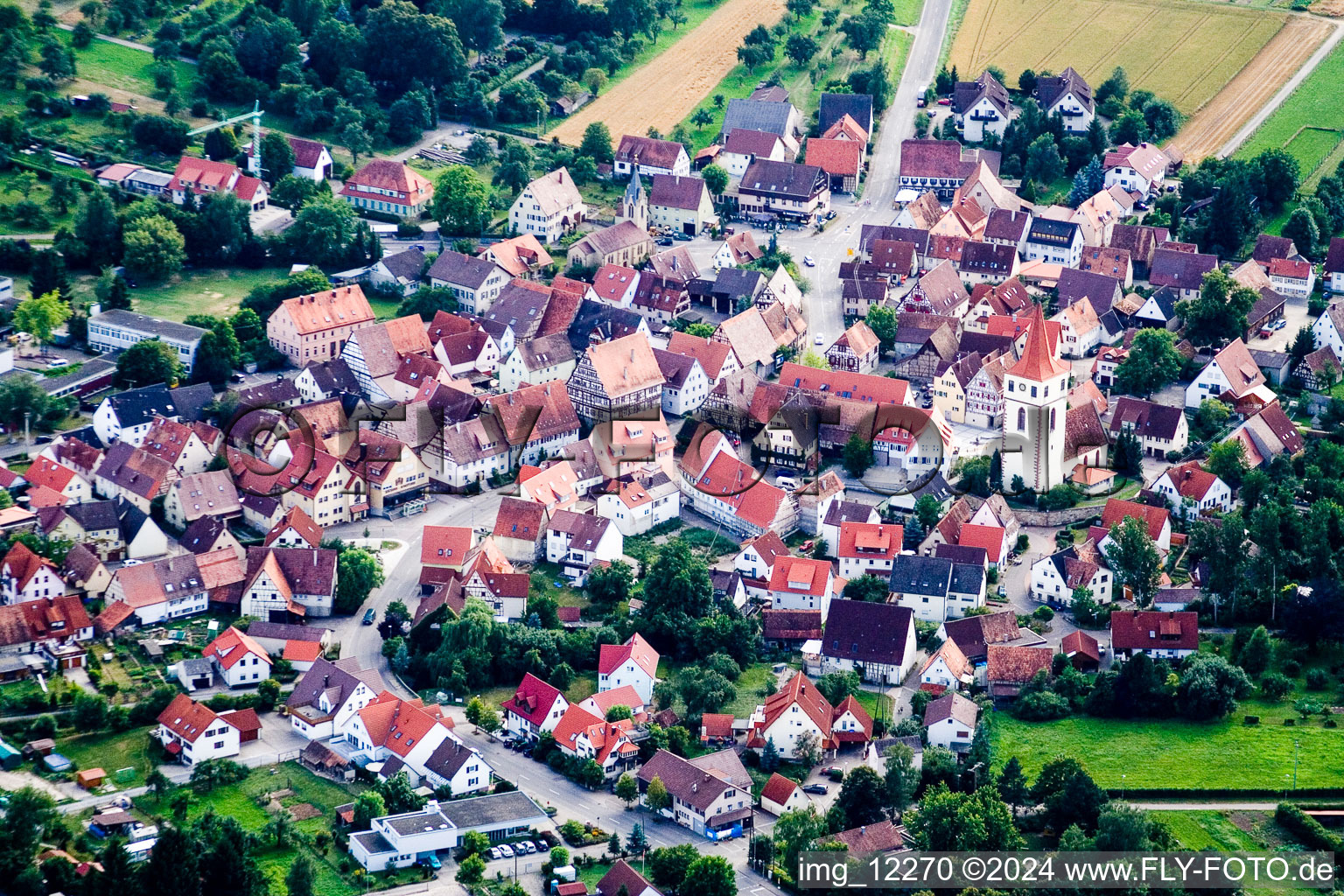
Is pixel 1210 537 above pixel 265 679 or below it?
above

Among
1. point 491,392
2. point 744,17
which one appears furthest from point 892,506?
point 744,17

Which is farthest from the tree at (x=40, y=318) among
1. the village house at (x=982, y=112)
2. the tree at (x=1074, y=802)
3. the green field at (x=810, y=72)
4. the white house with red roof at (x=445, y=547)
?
the village house at (x=982, y=112)

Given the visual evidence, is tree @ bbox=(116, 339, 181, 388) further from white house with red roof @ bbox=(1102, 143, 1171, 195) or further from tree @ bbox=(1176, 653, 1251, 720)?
white house with red roof @ bbox=(1102, 143, 1171, 195)

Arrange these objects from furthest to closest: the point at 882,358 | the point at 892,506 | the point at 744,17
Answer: the point at 744,17 < the point at 882,358 < the point at 892,506

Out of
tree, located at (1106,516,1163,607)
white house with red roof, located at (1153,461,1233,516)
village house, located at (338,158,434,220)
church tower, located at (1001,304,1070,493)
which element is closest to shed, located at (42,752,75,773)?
tree, located at (1106,516,1163,607)

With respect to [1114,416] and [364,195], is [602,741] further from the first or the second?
[364,195]
